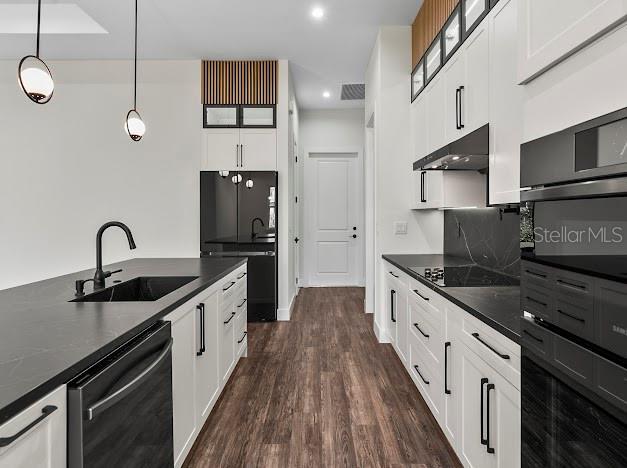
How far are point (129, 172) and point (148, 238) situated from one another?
0.85 metres

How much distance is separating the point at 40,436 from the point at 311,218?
607cm

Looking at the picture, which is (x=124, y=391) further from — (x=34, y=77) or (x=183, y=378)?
(x=34, y=77)

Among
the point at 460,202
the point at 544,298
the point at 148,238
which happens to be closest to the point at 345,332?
the point at 460,202

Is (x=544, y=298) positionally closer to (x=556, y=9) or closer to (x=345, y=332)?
(x=556, y=9)

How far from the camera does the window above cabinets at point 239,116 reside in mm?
4754

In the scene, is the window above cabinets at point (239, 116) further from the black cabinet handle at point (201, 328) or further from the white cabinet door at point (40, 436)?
the white cabinet door at point (40, 436)

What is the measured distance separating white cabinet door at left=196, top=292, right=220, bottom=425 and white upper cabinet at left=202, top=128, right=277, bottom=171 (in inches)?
104

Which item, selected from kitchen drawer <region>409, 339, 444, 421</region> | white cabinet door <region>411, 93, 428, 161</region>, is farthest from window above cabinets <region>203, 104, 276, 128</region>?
kitchen drawer <region>409, 339, 444, 421</region>

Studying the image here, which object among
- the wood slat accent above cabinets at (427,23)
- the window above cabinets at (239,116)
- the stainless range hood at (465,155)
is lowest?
the stainless range hood at (465,155)

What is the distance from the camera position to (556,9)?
103 centimetres

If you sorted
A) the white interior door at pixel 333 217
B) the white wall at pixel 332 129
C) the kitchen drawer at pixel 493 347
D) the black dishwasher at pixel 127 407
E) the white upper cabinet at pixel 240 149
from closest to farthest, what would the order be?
the black dishwasher at pixel 127 407 → the kitchen drawer at pixel 493 347 → the white upper cabinet at pixel 240 149 → the white wall at pixel 332 129 → the white interior door at pixel 333 217

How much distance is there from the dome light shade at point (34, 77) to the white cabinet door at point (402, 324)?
2633mm

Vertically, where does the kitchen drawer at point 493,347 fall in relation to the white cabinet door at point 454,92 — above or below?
below

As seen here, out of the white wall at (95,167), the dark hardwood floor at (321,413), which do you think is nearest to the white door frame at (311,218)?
the white wall at (95,167)
